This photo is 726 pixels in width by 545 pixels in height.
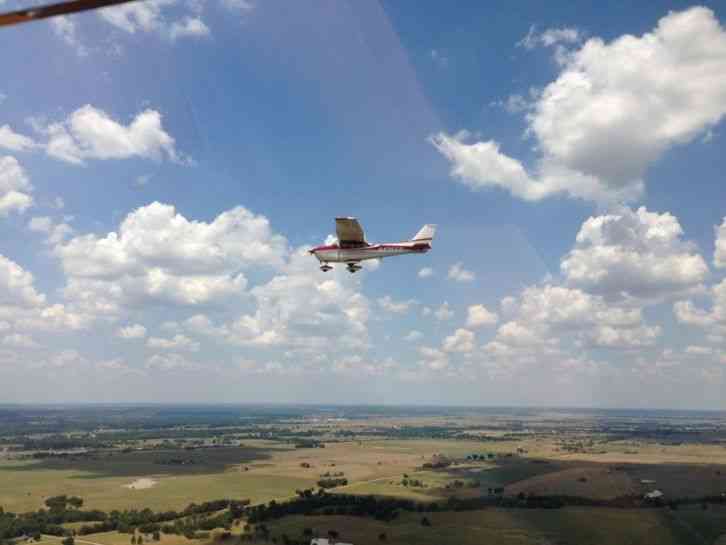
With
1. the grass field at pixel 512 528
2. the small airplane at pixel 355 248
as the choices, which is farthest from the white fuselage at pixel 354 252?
the grass field at pixel 512 528

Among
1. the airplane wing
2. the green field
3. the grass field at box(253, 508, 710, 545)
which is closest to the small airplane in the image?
the airplane wing

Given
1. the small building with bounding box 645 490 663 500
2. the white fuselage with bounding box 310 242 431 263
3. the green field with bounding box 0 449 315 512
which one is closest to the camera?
the white fuselage with bounding box 310 242 431 263

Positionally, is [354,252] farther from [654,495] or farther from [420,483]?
[420,483]

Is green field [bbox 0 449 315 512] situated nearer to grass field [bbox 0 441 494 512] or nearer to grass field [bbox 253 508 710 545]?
grass field [bbox 0 441 494 512]

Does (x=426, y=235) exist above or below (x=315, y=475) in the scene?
above

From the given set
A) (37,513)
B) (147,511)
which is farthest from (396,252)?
(37,513)

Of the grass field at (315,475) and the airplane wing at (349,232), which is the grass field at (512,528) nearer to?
the grass field at (315,475)

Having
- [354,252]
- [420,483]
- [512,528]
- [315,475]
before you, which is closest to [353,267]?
[354,252]
